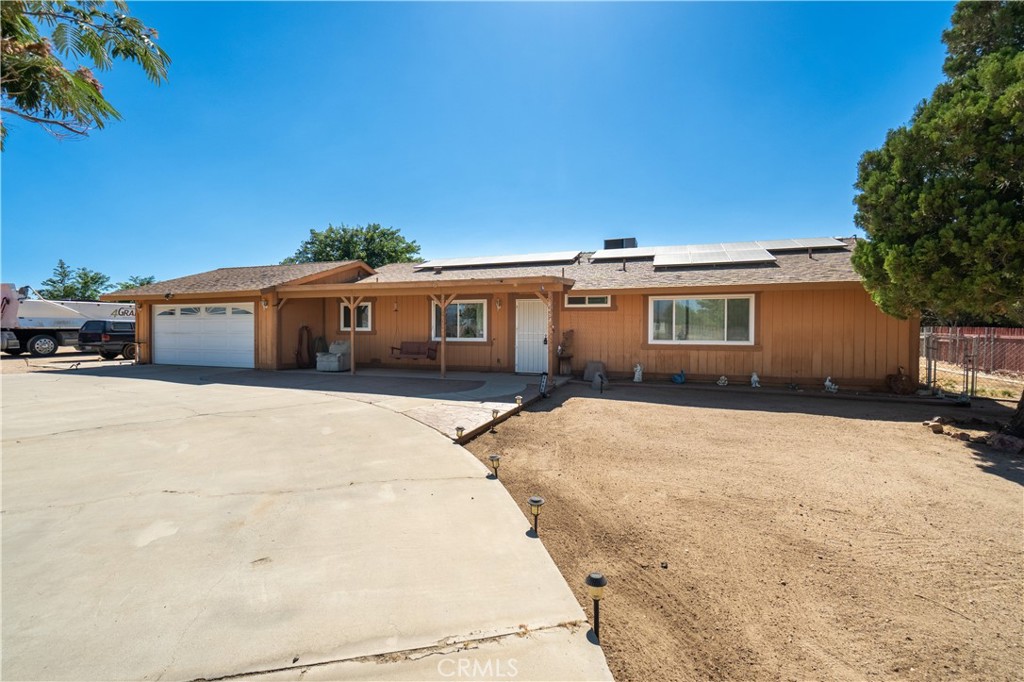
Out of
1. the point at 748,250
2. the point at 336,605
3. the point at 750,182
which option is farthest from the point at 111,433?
the point at 750,182

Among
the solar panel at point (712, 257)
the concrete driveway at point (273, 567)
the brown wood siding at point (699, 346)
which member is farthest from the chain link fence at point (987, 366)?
the concrete driveway at point (273, 567)

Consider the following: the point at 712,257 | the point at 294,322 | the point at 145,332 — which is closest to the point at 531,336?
the point at 712,257

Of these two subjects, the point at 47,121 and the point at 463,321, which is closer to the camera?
the point at 47,121

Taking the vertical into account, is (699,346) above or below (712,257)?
below

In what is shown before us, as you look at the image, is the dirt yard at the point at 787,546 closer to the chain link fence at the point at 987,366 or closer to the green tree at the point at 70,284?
the chain link fence at the point at 987,366

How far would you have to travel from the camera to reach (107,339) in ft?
54.0

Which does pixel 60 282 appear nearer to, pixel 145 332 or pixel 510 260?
pixel 145 332

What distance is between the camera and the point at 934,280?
A: 5793 mm

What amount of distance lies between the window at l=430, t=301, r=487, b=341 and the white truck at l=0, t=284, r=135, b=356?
60.2 ft

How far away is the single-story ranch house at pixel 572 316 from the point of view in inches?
374

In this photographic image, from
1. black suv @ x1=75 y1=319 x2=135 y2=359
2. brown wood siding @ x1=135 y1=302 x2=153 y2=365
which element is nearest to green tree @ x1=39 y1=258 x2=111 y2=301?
black suv @ x1=75 y1=319 x2=135 y2=359

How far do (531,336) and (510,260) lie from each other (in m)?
3.78

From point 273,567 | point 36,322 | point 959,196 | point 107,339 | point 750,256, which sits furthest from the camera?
point 36,322

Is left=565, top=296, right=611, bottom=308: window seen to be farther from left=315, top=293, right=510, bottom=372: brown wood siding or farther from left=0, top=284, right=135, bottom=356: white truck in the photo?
left=0, top=284, right=135, bottom=356: white truck
